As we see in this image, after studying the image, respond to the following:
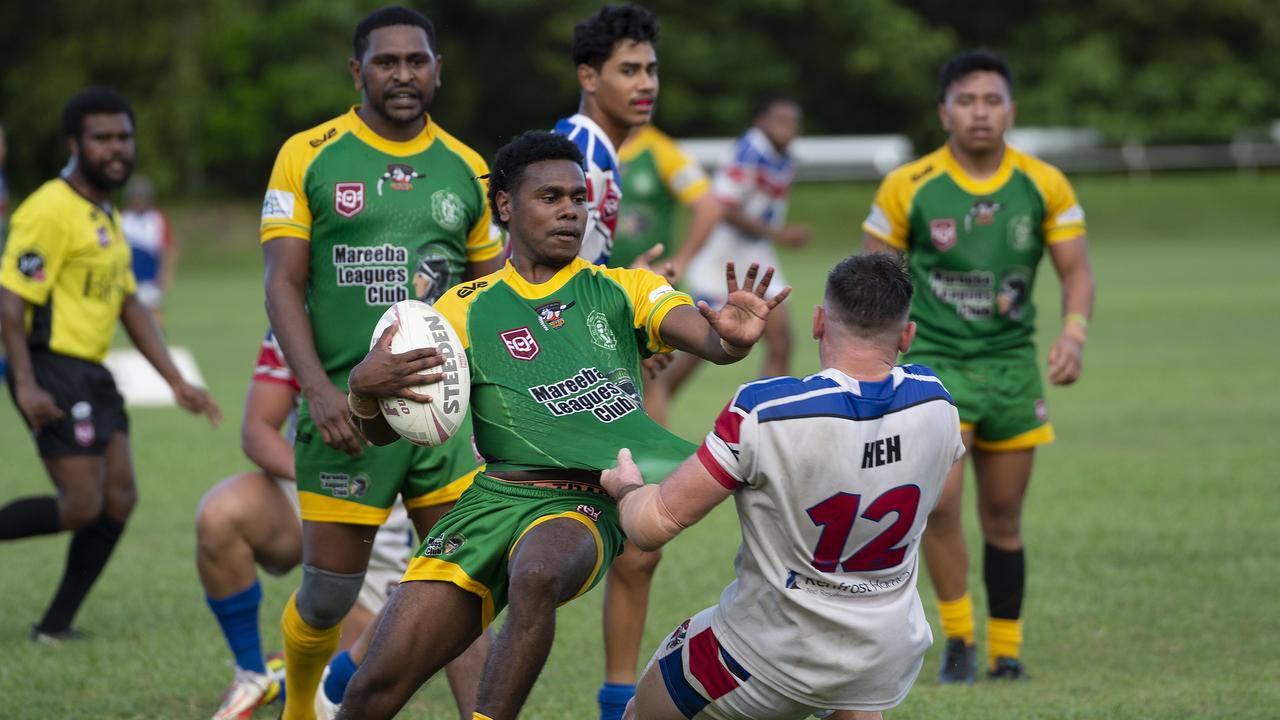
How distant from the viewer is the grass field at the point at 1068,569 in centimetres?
618

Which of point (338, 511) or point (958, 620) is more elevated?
point (338, 511)

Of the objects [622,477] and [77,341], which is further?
[77,341]

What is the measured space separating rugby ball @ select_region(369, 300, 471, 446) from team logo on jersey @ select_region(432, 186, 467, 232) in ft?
3.23

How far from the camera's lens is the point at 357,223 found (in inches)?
212

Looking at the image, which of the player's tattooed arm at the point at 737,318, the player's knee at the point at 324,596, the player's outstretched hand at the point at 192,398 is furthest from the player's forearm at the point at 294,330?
the player's outstretched hand at the point at 192,398

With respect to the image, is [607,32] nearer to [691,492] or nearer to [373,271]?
[373,271]

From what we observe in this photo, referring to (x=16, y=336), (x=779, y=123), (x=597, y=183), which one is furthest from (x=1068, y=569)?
(x=779, y=123)

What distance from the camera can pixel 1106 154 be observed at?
48344 mm

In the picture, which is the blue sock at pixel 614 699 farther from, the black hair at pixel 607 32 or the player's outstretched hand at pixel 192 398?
the player's outstretched hand at pixel 192 398

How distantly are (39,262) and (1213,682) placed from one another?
5644 mm

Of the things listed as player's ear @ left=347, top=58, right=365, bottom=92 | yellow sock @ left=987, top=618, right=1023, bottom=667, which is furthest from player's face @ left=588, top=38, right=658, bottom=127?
yellow sock @ left=987, top=618, right=1023, bottom=667

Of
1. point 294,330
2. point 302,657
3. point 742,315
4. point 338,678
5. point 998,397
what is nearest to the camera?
point 742,315

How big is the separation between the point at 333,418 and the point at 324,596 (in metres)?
0.68

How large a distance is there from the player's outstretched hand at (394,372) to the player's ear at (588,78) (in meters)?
2.03
